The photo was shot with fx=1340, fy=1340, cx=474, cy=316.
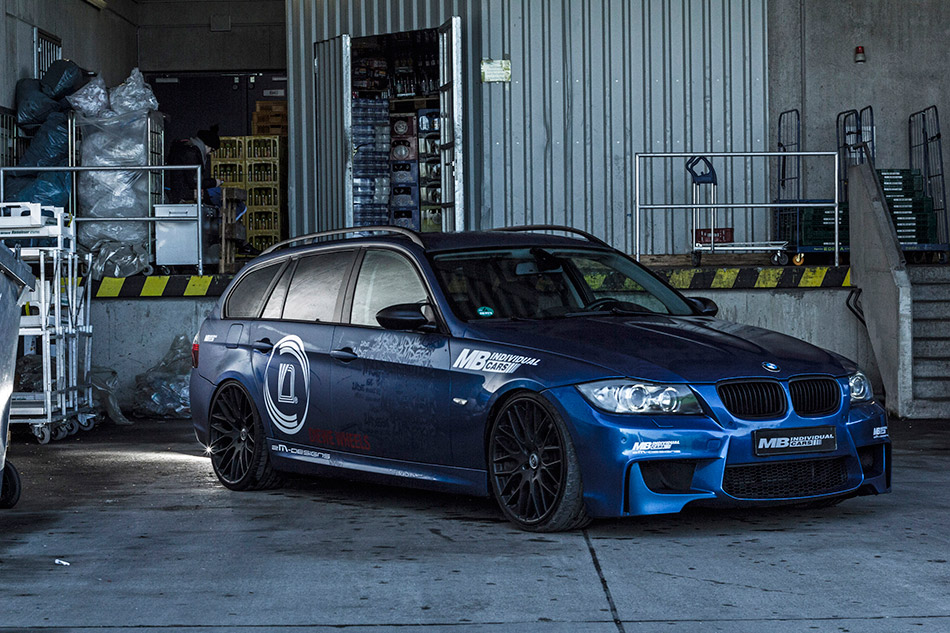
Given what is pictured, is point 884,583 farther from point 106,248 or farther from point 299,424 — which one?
point 106,248

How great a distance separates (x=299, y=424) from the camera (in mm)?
7562

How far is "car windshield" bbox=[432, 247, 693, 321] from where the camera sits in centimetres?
687

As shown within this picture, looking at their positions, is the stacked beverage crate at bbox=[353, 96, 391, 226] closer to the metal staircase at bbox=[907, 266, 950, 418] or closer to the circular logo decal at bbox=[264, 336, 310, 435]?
the metal staircase at bbox=[907, 266, 950, 418]

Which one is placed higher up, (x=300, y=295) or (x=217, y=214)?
(x=217, y=214)

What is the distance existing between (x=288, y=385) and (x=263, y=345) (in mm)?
389

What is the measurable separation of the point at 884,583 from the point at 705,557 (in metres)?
0.79

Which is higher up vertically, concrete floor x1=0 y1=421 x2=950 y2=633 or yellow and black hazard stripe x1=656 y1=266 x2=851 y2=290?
yellow and black hazard stripe x1=656 y1=266 x2=851 y2=290

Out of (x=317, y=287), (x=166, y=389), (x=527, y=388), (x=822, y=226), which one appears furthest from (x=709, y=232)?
(x=527, y=388)

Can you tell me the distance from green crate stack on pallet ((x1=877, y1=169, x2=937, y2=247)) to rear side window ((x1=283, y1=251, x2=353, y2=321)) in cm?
852

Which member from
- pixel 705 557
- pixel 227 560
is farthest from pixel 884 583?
pixel 227 560

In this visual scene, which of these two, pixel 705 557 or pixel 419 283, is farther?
pixel 419 283

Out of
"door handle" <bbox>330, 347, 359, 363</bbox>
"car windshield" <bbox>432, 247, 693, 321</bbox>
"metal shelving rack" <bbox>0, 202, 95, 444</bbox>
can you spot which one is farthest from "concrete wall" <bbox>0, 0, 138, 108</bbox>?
"car windshield" <bbox>432, 247, 693, 321</bbox>

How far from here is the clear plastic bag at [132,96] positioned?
46.1 feet

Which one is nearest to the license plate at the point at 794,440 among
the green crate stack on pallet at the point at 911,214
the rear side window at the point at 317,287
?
the rear side window at the point at 317,287
